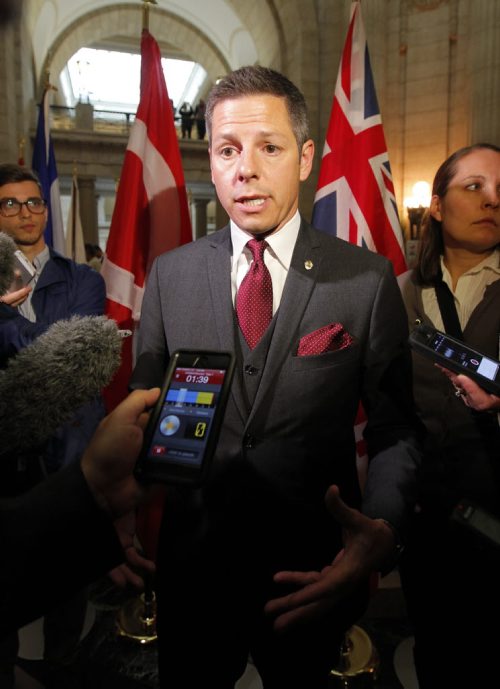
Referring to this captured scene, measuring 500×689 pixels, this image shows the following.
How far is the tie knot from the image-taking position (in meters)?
1.36

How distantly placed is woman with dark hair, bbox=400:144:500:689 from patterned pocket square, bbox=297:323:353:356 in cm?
46

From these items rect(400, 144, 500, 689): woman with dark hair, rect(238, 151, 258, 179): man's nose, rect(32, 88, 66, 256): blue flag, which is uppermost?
rect(32, 88, 66, 256): blue flag

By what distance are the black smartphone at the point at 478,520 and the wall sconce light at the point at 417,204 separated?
8.61m

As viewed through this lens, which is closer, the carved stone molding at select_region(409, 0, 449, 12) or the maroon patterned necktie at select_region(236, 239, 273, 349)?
the maroon patterned necktie at select_region(236, 239, 273, 349)

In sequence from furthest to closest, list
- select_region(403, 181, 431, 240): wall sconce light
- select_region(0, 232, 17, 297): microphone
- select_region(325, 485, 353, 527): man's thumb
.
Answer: select_region(403, 181, 431, 240): wall sconce light < select_region(325, 485, 353, 527): man's thumb < select_region(0, 232, 17, 297): microphone

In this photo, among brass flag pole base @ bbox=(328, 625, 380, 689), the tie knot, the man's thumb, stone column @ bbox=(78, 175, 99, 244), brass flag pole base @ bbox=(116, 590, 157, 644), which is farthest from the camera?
stone column @ bbox=(78, 175, 99, 244)

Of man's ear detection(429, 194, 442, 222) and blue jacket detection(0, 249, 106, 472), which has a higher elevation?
man's ear detection(429, 194, 442, 222)

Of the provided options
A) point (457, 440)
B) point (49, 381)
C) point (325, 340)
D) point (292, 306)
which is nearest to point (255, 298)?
point (292, 306)

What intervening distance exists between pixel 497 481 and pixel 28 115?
14.1 metres

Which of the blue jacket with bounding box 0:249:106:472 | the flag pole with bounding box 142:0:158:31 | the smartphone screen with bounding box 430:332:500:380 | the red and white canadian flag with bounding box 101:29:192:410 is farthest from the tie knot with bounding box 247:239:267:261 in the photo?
the flag pole with bounding box 142:0:158:31

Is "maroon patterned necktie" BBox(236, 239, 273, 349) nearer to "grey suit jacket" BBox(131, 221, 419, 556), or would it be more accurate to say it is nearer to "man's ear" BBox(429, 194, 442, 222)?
"grey suit jacket" BBox(131, 221, 419, 556)

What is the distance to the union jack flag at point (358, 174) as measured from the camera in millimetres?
2842

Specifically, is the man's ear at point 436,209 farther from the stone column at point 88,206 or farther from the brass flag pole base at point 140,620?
the stone column at point 88,206

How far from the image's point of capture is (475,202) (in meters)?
1.85
